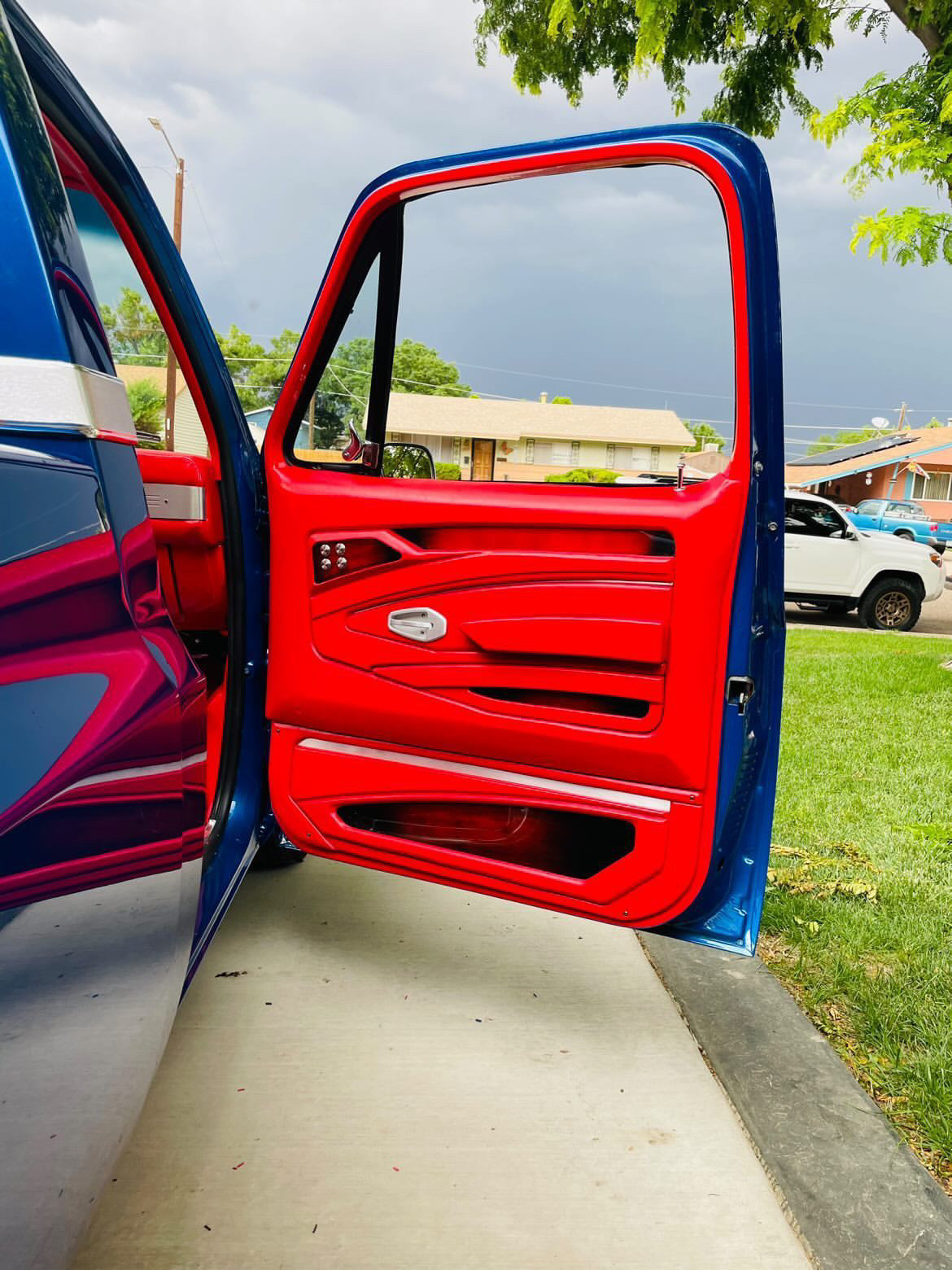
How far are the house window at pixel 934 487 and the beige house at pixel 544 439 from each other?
142ft

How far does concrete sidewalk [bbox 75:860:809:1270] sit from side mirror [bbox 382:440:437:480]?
140cm

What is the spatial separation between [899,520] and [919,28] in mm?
19940

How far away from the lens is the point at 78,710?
1.18 meters

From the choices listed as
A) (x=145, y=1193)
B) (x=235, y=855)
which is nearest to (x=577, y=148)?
(x=235, y=855)

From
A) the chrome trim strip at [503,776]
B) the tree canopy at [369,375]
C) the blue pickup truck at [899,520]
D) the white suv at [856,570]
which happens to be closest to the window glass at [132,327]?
the tree canopy at [369,375]

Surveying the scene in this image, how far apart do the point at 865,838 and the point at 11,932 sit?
332 centimetres

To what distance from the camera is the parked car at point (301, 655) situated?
1.14m

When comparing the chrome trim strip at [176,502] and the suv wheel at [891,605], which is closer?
the chrome trim strip at [176,502]

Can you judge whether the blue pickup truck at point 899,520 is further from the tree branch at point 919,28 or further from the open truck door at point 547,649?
the open truck door at point 547,649

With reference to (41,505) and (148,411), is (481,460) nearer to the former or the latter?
(148,411)

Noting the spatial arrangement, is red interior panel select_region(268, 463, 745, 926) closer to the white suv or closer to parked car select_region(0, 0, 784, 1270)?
parked car select_region(0, 0, 784, 1270)

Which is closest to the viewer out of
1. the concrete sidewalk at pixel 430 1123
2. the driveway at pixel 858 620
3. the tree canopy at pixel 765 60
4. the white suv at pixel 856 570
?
the concrete sidewalk at pixel 430 1123

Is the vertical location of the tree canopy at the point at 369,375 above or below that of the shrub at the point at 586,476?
above

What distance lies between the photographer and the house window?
40.9 metres
